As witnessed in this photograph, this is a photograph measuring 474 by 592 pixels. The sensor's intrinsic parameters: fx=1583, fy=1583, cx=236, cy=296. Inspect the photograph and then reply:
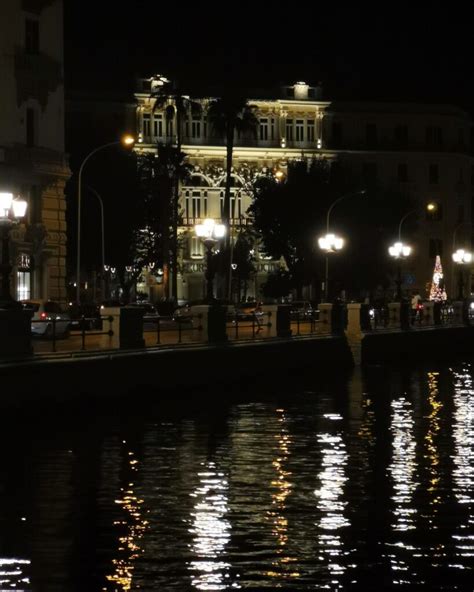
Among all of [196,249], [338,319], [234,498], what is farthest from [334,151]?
[234,498]

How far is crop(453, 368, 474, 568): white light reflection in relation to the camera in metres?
21.3

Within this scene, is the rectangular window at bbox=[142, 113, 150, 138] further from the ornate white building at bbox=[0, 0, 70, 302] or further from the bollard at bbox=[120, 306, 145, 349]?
the bollard at bbox=[120, 306, 145, 349]

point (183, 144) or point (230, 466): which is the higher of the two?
point (183, 144)

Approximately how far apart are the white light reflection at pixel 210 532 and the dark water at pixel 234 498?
35 mm

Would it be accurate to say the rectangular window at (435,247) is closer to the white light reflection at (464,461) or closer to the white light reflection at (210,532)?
the white light reflection at (464,461)

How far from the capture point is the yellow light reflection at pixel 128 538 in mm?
19000

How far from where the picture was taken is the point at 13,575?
19141 mm

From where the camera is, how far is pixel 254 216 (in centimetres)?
11994

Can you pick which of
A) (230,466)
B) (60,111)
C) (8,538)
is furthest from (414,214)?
(8,538)

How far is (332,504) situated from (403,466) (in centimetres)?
519

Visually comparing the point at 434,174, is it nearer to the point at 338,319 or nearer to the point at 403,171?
the point at 403,171

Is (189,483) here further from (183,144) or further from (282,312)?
(183,144)

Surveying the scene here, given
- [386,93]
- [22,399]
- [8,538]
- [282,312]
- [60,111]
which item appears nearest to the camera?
[8,538]

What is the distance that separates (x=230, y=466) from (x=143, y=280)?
9454 cm
